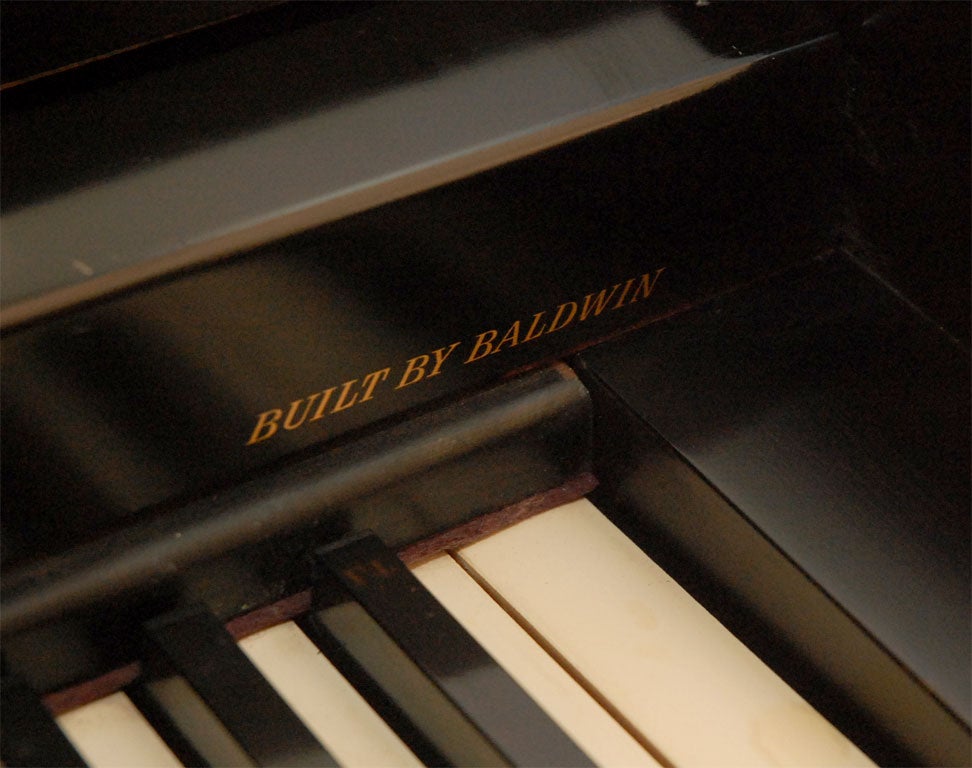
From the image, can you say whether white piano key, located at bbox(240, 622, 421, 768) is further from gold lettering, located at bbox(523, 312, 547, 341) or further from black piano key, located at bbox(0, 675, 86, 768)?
gold lettering, located at bbox(523, 312, 547, 341)

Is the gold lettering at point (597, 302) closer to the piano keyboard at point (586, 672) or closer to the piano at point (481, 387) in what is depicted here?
the piano at point (481, 387)

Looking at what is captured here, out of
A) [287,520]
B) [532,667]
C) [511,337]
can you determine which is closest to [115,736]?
[287,520]

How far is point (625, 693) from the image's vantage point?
102 cm

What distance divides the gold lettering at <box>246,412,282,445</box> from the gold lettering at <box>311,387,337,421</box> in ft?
0.11

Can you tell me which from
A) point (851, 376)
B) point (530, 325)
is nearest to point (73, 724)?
point (530, 325)

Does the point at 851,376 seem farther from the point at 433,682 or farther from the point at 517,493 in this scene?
the point at 433,682

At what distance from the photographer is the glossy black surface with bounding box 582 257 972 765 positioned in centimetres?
99

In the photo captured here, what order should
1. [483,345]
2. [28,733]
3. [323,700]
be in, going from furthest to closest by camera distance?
[483,345]
[323,700]
[28,733]

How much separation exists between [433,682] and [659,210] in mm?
431

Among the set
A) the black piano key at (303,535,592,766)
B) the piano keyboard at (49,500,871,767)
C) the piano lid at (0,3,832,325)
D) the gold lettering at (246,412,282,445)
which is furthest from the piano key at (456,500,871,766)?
the piano lid at (0,3,832,325)

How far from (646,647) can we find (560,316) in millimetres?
279

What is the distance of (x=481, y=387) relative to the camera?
1116 mm

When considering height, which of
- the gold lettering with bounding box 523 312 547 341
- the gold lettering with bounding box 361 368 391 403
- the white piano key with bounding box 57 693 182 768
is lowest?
the white piano key with bounding box 57 693 182 768

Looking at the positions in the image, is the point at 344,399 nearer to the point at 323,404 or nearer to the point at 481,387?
the point at 323,404
